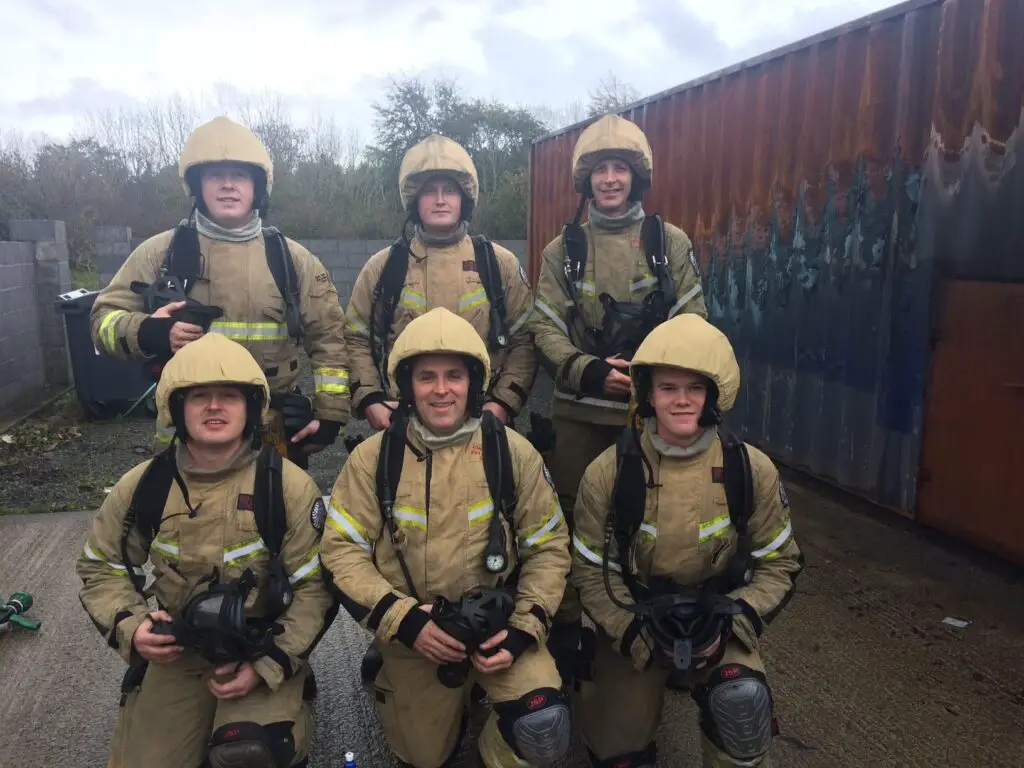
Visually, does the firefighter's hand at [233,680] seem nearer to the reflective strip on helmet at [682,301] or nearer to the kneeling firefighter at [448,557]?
the kneeling firefighter at [448,557]

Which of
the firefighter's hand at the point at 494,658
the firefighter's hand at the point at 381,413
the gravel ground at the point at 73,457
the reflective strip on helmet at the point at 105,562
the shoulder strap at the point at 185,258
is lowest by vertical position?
the gravel ground at the point at 73,457

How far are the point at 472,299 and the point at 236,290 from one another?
0.93 meters

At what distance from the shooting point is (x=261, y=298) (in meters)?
3.12

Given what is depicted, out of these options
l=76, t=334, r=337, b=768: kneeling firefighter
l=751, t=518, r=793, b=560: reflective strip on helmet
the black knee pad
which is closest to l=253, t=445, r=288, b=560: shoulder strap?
l=76, t=334, r=337, b=768: kneeling firefighter

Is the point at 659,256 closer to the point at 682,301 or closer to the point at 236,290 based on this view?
the point at 682,301

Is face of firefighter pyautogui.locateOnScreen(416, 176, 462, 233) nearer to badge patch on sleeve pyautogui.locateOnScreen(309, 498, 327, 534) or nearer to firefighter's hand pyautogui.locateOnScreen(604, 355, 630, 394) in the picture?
firefighter's hand pyautogui.locateOnScreen(604, 355, 630, 394)

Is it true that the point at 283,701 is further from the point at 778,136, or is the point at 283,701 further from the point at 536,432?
the point at 778,136

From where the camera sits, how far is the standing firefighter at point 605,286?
3141 millimetres

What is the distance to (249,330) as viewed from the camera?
310 centimetres

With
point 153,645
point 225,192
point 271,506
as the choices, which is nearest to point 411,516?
point 271,506

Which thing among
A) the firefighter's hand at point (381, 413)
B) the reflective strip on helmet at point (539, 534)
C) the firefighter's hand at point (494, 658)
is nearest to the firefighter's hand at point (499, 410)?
the firefighter's hand at point (381, 413)

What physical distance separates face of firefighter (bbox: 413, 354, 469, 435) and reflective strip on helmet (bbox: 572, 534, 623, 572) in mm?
553

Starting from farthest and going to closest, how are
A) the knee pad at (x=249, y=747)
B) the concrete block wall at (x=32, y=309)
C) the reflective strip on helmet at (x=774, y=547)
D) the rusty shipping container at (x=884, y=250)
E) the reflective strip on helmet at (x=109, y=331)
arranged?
the concrete block wall at (x=32, y=309)
the rusty shipping container at (x=884, y=250)
the reflective strip on helmet at (x=109, y=331)
the reflective strip on helmet at (x=774, y=547)
the knee pad at (x=249, y=747)

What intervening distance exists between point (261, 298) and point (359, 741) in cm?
168
